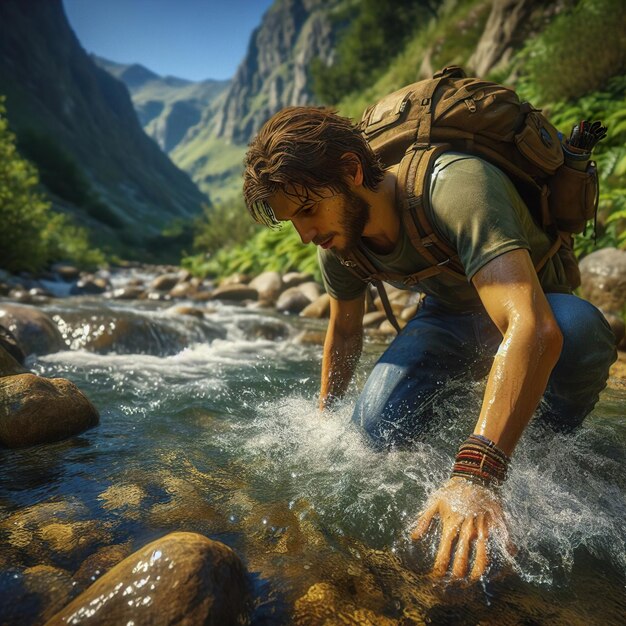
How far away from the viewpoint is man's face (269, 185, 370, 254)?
7.66 ft

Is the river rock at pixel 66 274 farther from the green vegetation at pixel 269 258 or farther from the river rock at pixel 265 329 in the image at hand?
the river rock at pixel 265 329

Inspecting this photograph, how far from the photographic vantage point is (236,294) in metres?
13.3

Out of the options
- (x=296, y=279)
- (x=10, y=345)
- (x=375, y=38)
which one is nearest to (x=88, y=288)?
(x=296, y=279)

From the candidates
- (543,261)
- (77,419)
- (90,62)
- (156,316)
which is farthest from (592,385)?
(90,62)

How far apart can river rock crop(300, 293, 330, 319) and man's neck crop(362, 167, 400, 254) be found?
24.9ft

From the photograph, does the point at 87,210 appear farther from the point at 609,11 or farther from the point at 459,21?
the point at 609,11

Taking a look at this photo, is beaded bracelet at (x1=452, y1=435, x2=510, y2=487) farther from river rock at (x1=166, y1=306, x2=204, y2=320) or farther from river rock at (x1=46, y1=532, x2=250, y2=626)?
river rock at (x1=166, y1=306, x2=204, y2=320)

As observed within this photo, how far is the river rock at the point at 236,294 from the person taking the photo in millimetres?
13195

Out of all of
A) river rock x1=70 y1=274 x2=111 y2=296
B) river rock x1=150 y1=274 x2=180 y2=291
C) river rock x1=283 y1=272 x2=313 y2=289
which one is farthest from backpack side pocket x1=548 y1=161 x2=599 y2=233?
river rock x1=150 y1=274 x2=180 y2=291

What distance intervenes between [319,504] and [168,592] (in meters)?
1.00

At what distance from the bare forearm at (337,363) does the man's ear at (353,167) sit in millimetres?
1277

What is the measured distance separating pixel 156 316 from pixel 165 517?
6.91 meters

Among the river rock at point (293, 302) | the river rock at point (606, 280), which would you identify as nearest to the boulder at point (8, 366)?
the river rock at point (606, 280)

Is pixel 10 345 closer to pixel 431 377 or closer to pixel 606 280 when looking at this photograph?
pixel 431 377
